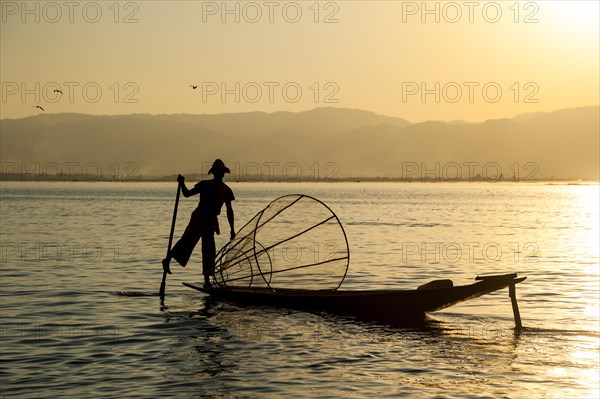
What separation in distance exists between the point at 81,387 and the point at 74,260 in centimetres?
1821

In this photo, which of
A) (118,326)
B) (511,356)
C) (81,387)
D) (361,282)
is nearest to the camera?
(81,387)

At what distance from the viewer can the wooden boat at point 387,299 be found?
14.1 m

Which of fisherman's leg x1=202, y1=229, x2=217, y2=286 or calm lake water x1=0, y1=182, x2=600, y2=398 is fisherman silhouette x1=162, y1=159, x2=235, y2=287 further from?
calm lake water x1=0, y1=182, x2=600, y2=398

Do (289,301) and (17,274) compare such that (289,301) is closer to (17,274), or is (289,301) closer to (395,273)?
(395,273)

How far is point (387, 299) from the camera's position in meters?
14.8

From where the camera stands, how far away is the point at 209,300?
59.1 ft

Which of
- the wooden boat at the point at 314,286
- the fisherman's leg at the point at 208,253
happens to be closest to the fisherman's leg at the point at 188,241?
the fisherman's leg at the point at 208,253

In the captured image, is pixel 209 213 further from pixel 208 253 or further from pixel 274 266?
pixel 274 266

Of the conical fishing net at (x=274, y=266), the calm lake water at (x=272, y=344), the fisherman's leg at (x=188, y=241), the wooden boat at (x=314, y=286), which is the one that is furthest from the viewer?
the fisherman's leg at (x=188, y=241)

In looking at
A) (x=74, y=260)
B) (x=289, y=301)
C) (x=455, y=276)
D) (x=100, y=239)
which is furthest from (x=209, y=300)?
(x=100, y=239)

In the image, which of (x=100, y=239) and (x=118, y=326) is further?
(x=100, y=239)

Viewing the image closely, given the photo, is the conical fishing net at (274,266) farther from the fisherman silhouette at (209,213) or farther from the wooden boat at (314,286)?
the fisherman silhouette at (209,213)

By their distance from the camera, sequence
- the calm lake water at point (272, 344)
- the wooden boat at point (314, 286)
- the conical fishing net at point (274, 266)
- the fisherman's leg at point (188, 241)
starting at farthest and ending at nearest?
the fisherman's leg at point (188, 241), the conical fishing net at point (274, 266), the wooden boat at point (314, 286), the calm lake water at point (272, 344)

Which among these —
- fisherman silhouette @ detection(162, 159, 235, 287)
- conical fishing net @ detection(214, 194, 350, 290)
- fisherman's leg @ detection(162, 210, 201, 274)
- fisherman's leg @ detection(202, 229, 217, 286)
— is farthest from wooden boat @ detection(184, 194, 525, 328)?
fisherman's leg @ detection(162, 210, 201, 274)
